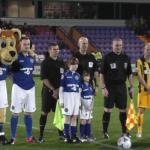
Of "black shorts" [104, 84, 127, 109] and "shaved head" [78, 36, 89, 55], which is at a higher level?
"shaved head" [78, 36, 89, 55]

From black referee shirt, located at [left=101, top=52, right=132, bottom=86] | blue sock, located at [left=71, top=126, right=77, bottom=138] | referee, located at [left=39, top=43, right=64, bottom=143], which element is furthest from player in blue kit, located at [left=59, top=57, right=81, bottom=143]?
black referee shirt, located at [left=101, top=52, right=132, bottom=86]

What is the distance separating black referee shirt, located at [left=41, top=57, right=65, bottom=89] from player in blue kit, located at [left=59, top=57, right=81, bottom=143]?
0.28 m

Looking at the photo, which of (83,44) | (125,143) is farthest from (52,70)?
(125,143)

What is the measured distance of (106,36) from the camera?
40.7m

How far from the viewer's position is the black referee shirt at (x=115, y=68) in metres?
12.2

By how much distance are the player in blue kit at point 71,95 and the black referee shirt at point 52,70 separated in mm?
276

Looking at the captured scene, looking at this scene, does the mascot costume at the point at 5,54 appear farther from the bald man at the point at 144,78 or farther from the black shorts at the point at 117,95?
the bald man at the point at 144,78

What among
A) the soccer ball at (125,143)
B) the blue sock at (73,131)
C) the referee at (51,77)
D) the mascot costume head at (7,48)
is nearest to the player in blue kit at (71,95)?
the blue sock at (73,131)

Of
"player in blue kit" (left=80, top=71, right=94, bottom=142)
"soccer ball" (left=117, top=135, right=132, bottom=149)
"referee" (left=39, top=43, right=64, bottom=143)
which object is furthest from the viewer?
"player in blue kit" (left=80, top=71, right=94, bottom=142)

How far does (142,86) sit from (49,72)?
2.08 m

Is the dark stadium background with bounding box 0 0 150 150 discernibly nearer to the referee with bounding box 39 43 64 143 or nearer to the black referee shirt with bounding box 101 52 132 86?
the black referee shirt with bounding box 101 52 132 86

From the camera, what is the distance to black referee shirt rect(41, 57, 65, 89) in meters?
11.9

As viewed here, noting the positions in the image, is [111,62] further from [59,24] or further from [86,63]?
[59,24]

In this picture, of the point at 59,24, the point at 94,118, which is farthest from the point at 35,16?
the point at 94,118
